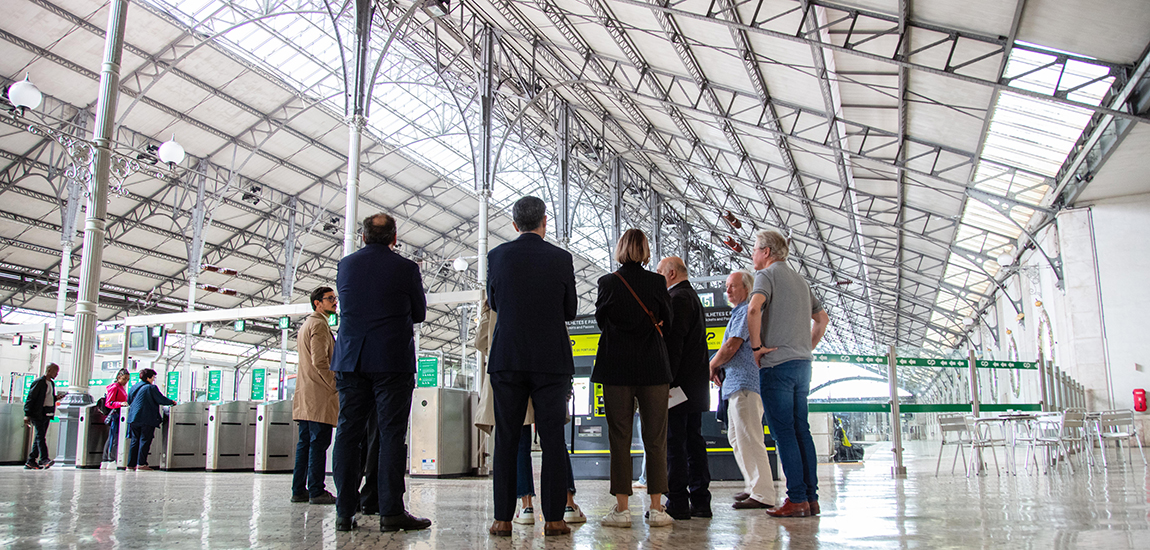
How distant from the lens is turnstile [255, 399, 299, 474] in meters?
10.5

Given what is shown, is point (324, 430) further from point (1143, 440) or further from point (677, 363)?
point (1143, 440)

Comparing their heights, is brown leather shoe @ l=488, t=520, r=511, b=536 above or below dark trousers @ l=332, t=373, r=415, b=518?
below

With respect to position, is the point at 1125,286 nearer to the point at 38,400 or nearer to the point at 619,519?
the point at 619,519

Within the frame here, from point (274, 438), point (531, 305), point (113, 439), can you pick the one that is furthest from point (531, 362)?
point (113, 439)

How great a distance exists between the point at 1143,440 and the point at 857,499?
37.5 feet

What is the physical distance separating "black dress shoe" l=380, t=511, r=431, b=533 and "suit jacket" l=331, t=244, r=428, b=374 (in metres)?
0.63

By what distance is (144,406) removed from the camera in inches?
405

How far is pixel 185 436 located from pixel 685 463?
1061cm

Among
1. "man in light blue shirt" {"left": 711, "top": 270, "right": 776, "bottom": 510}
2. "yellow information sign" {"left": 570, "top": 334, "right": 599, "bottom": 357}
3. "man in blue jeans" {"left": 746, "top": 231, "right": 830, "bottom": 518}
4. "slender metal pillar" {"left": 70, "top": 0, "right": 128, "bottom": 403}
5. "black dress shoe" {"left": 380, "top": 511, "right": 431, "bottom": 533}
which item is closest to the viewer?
"black dress shoe" {"left": 380, "top": 511, "right": 431, "bottom": 533}

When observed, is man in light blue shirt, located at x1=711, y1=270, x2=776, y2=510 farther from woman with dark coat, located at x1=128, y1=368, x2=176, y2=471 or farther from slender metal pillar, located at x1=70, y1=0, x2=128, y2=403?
woman with dark coat, located at x1=128, y1=368, x2=176, y2=471

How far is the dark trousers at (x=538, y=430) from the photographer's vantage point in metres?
3.05

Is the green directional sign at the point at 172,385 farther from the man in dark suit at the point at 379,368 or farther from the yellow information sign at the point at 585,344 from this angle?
the man in dark suit at the point at 379,368

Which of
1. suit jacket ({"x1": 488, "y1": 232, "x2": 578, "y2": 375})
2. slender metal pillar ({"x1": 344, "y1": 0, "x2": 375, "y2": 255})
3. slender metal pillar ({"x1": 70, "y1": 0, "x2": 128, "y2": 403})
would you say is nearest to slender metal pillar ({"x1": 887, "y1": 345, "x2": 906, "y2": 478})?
suit jacket ({"x1": 488, "y1": 232, "x2": 578, "y2": 375})

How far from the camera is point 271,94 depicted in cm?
→ 1850
